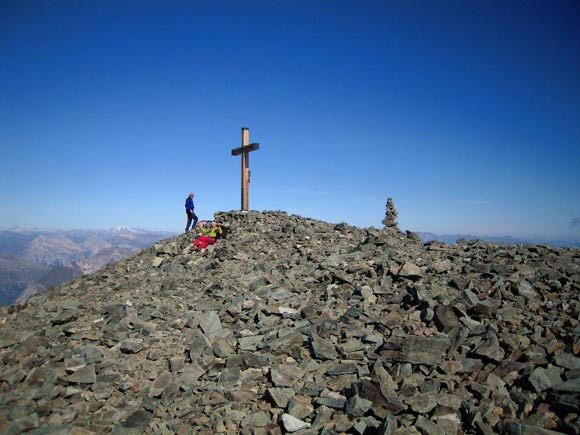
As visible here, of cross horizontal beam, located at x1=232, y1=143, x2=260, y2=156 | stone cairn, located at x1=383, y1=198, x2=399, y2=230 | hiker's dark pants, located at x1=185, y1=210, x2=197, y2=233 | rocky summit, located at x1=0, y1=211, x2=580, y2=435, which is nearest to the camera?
rocky summit, located at x1=0, y1=211, x2=580, y2=435

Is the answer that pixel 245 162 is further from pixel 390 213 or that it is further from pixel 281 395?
pixel 390 213

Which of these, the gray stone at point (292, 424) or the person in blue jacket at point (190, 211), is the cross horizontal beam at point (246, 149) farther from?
the gray stone at point (292, 424)

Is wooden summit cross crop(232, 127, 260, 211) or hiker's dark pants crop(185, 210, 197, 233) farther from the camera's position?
hiker's dark pants crop(185, 210, 197, 233)

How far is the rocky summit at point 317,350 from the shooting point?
5340 millimetres

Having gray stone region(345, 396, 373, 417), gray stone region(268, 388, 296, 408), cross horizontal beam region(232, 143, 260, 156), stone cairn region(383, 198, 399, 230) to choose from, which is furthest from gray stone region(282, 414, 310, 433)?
stone cairn region(383, 198, 399, 230)

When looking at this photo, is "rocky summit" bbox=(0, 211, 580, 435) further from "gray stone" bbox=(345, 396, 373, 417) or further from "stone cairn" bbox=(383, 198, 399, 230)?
"stone cairn" bbox=(383, 198, 399, 230)

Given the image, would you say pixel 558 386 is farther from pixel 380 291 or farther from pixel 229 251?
pixel 229 251

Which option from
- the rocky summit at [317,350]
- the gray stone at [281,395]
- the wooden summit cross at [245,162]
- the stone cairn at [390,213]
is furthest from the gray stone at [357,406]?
the stone cairn at [390,213]

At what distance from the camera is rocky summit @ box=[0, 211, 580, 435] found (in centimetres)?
534

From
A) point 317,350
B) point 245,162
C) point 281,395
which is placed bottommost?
point 281,395

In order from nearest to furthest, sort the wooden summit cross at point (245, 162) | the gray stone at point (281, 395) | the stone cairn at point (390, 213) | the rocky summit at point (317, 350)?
the rocky summit at point (317, 350) → the gray stone at point (281, 395) → the wooden summit cross at point (245, 162) → the stone cairn at point (390, 213)

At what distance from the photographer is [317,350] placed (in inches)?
278

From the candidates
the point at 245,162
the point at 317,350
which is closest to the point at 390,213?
the point at 245,162

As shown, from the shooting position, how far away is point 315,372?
6.64 m
